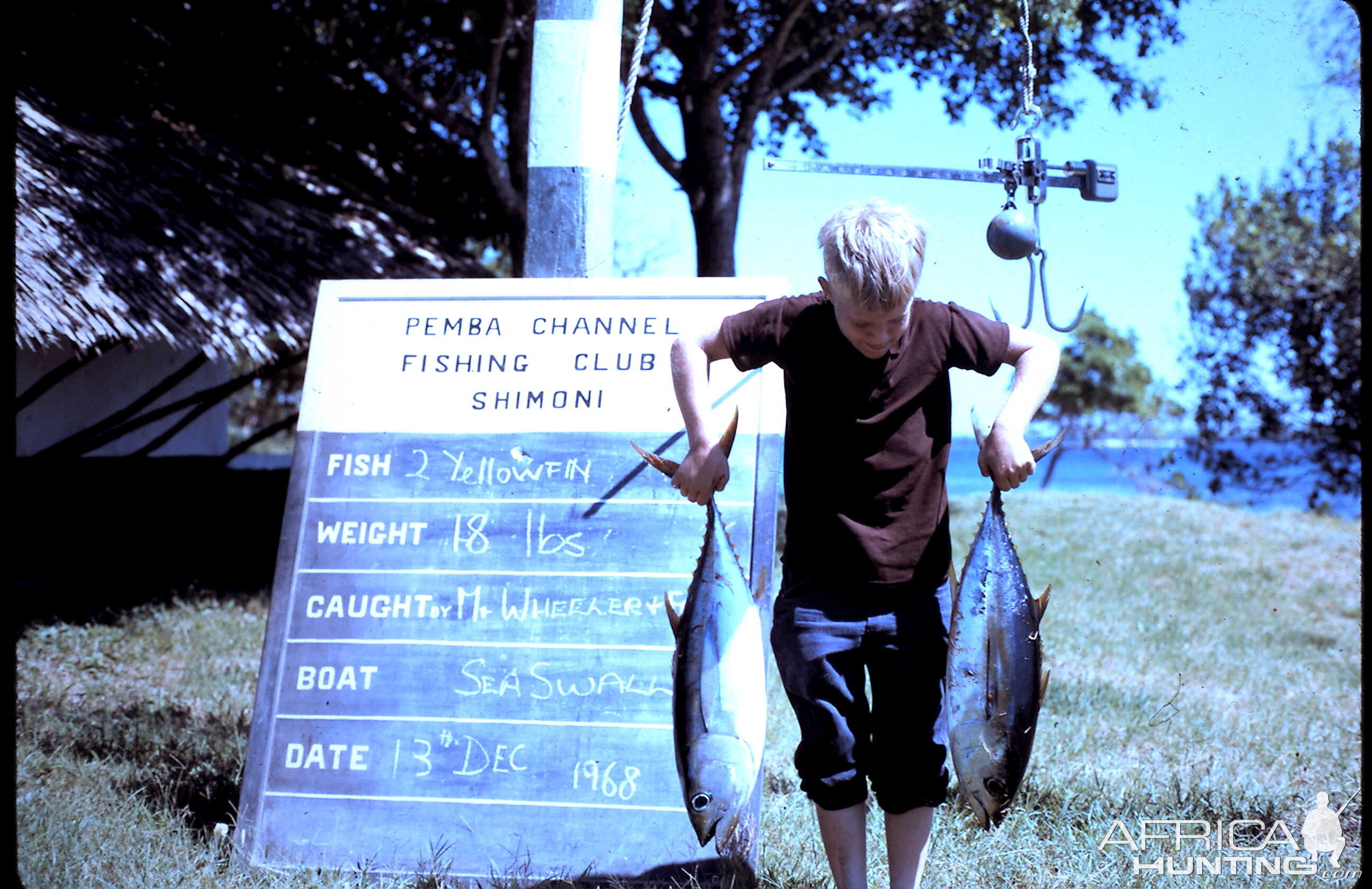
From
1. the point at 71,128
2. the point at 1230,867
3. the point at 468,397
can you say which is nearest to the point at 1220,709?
the point at 1230,867

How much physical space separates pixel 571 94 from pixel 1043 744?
306 cm

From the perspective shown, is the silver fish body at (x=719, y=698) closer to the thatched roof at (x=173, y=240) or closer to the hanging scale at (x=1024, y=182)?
the hanging scale at (x=1024, y=182)

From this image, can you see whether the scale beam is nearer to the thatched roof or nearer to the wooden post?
the wooden post

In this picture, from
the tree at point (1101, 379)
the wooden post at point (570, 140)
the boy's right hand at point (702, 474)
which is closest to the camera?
the boy's right hand at point (702, 474)

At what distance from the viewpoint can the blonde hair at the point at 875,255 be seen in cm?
226

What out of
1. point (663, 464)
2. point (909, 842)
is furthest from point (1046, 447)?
point (909, 842)

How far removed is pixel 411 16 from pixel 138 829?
771cm

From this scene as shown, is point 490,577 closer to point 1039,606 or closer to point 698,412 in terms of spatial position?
point 698,412

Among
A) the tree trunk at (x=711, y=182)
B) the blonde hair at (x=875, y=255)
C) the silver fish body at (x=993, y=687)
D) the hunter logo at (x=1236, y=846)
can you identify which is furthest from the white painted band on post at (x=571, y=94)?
the tree trunk at (x=711, y=182)

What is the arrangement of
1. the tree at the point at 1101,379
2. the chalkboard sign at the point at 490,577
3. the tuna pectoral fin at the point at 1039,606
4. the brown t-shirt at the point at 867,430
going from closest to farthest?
the tuna pectoral fin at the point at 1039,606 < the brown t-shirt at the point at 867,430 < the chalkboard sign at the point at 490,577 < the tree at the point at 1101,379

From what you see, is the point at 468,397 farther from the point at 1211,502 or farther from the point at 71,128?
the point at 1211,502

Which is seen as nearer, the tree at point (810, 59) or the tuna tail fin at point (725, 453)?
the tuna tail fin at point (725, 453)

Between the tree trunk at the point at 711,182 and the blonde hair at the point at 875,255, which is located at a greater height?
the tree trunk at the point at 711,182

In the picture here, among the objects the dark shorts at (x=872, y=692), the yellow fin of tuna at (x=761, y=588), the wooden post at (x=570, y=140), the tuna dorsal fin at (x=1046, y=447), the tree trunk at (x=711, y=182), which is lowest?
the dark shorts at (x=872, y=692)
